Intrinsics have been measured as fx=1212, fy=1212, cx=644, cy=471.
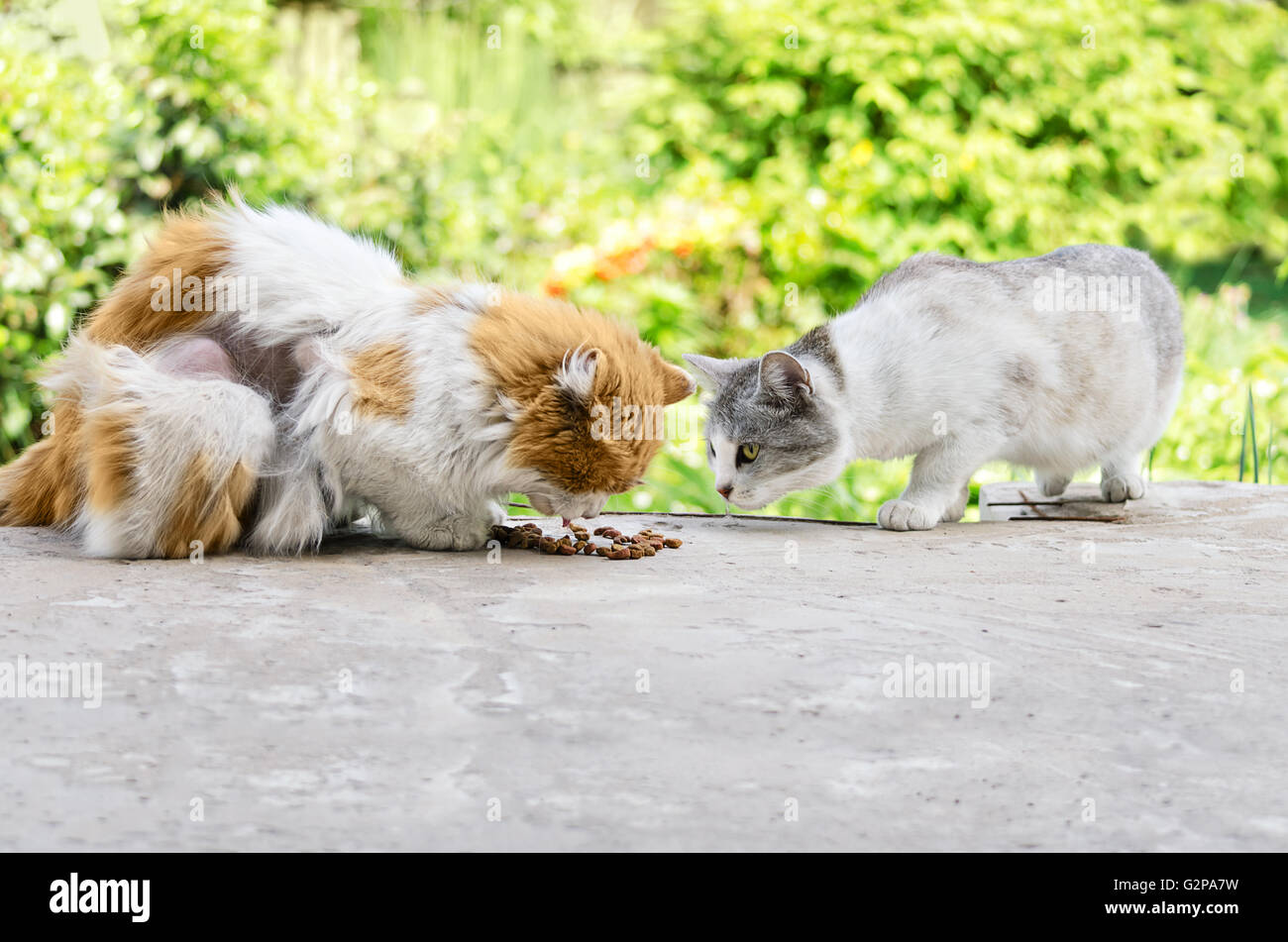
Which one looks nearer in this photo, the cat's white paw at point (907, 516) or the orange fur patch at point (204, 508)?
the orange fur patch at point (204, 508)

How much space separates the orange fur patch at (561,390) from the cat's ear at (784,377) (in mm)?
474

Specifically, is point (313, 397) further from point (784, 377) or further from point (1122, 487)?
point (1122, 487)

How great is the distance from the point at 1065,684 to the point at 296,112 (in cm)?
499

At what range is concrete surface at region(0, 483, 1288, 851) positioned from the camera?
164 cm

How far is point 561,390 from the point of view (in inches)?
118

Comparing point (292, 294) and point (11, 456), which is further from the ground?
point (292, 294)

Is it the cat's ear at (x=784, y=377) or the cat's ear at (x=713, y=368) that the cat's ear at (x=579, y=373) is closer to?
the cat's ear at (x=784, y=377)

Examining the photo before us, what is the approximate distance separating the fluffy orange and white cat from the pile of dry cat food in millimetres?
121

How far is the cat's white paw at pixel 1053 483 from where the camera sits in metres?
4.22

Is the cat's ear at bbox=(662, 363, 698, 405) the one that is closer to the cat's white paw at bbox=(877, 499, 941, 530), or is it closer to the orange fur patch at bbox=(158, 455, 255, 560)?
the cat's white paw at bbox=(877, 499, 941, 530)
